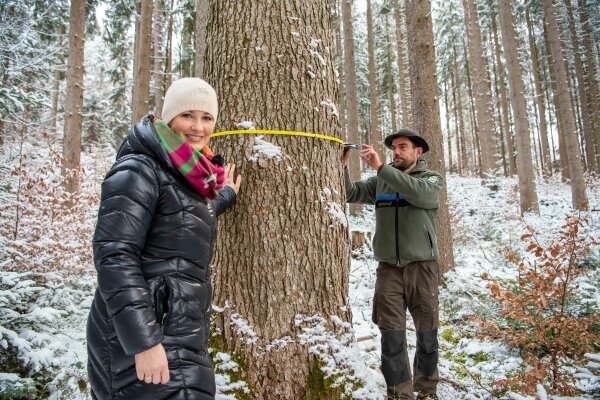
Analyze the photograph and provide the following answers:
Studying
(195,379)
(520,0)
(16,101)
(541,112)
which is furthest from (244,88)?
(520,0)

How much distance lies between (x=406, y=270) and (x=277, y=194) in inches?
68.0

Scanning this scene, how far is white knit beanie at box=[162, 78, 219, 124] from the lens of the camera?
1.99 metres

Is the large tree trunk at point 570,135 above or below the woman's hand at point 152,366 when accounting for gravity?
above

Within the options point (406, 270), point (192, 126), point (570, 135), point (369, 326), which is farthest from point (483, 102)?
point (192, 126)

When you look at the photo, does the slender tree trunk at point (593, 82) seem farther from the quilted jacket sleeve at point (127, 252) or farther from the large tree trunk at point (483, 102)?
the quilted jacket sleeve at point (127, 252)

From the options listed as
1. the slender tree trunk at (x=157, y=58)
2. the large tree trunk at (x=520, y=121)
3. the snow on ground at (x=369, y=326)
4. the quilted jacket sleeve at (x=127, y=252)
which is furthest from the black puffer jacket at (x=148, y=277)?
the large tree trunk at (x=520, y=121)

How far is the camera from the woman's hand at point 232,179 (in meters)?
2.48

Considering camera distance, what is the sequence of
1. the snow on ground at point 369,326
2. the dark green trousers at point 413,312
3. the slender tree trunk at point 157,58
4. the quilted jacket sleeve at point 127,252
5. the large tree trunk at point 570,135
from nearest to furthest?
the quilted jacket sleeve at point 127,252, the snow on ground at point 369,326, the dark green trousers at point 413,312, the large tree trunk at point 570,135, the slender tree trunk at point 157,58

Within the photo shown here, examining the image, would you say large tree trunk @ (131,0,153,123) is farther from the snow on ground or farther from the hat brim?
the hat brim

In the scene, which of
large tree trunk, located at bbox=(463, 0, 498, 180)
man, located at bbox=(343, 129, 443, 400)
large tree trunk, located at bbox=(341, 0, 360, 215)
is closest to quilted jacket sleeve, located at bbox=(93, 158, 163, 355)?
man, located at bbox=(343, 129, 443, 400)

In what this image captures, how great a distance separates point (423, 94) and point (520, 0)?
23358mm

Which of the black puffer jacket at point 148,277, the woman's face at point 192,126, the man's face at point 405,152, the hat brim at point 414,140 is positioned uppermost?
the hat brim at point 414,140

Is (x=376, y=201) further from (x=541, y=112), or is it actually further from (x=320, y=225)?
(x=541, y=112)

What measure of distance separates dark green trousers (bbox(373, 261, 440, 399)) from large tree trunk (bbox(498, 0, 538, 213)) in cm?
1128
